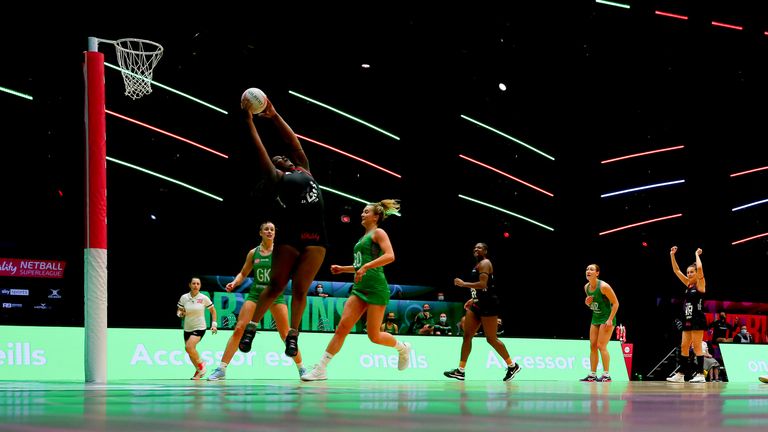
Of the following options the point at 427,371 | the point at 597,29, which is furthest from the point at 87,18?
the point at 597,29

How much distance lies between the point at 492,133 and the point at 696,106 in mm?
4873

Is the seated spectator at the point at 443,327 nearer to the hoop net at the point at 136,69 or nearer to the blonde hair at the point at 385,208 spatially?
the hoop net at the point at 136,69

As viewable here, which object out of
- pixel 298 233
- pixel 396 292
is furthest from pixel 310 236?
pixel 396 292

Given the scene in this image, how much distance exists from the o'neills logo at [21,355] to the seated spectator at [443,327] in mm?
13002

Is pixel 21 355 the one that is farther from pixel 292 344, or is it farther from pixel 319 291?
pixel 319 291

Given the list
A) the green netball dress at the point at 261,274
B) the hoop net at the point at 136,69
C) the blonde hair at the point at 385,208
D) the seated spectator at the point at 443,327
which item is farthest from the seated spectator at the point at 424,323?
the blonde hair at the point at 385,208

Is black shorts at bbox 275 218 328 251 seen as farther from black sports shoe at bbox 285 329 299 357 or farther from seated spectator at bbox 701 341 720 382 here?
seated spectator at bbox 701 341 720 382

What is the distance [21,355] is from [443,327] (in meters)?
14.1

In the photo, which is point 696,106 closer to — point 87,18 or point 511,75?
point 511,75

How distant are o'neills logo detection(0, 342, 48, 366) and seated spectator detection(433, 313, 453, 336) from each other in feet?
42.7

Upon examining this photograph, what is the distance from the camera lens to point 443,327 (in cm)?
2484

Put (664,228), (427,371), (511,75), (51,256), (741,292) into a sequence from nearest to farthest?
(427,371) → (511,75) → (51,256) → (664,228) → (741,292)

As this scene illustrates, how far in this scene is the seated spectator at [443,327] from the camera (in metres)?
24.6

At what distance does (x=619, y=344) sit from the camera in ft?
63.0
